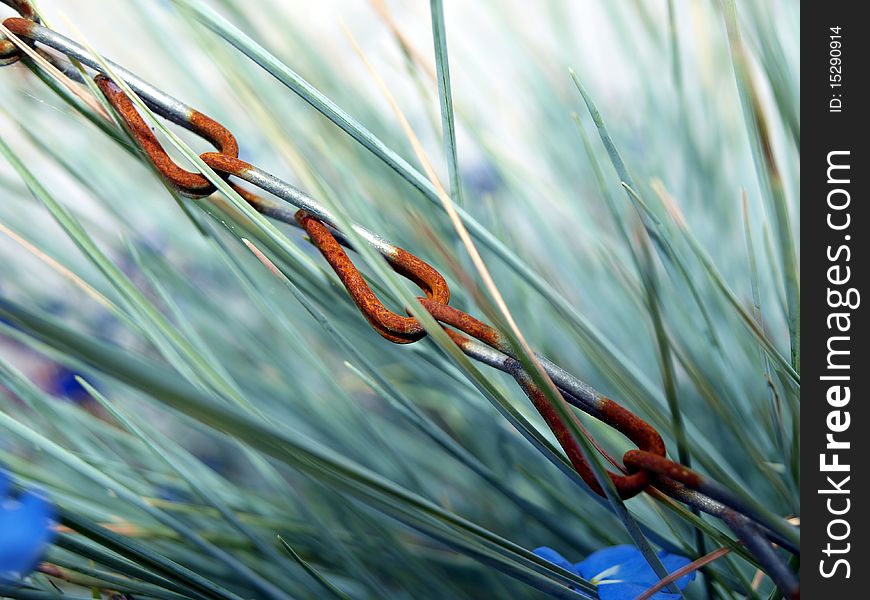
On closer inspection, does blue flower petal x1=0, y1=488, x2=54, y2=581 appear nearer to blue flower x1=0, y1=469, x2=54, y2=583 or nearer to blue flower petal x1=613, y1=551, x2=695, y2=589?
blue flower x1=0, y1=469, x2=54, y2=583

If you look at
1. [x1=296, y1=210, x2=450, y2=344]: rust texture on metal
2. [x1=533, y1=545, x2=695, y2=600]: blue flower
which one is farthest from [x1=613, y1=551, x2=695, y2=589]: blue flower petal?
[x1=296, y1=210, x2=450, y2=344]: rust texture on metal

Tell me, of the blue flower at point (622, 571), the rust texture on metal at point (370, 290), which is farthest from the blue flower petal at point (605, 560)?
the rust texture on metal at point (370, 290)

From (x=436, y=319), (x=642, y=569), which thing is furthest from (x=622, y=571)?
(x=436, y=319)

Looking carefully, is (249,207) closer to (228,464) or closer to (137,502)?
(137,502)

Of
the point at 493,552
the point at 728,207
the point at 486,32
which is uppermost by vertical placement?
the point at 486,32
